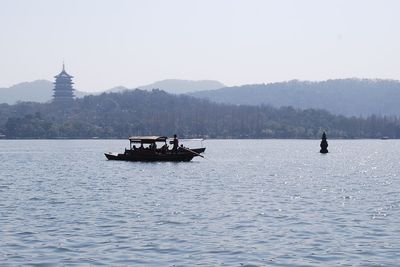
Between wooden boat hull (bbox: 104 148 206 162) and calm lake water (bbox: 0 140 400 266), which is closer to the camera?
calm lake water (bbox: 0 140 400 266)

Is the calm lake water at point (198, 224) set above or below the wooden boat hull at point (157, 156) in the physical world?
below

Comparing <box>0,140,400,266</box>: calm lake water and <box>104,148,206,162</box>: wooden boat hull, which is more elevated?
<box>104,148,206,162</box>: wooden boat hull

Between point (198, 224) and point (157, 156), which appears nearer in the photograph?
point (198, 224)

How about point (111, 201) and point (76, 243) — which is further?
point (111, 201)

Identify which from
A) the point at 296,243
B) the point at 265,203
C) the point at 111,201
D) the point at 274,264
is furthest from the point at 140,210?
the point at 274,264

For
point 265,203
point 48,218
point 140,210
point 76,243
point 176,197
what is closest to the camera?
point 76,243

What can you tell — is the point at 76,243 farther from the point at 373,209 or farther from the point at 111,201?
the point at 373,209

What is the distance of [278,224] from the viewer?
32.0 meters

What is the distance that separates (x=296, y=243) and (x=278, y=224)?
5111 mm

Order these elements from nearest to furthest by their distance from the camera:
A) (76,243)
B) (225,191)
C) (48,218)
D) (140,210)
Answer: (76,243) → (48,218) → (140,210) → (225,191)

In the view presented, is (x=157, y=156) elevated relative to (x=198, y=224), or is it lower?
elevated

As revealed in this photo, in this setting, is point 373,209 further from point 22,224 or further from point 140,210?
point 22,224

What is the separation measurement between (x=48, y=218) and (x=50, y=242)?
284 inches

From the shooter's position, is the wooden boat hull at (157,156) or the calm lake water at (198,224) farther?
the wooden boat hull at (157,156)
